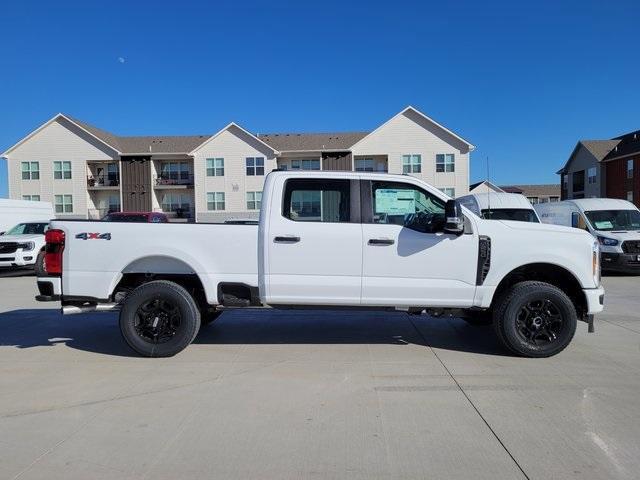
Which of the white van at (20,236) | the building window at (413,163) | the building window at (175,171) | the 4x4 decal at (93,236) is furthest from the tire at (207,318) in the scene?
the building window at (175,171)

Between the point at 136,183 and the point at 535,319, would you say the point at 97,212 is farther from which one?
the point at 535,319

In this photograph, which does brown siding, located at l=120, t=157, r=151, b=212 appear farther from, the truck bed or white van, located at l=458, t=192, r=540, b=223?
the truck bed

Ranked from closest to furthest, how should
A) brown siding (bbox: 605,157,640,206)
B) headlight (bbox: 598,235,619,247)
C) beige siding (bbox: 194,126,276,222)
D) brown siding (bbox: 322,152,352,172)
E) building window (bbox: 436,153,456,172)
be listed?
headlight (bbox: 598,235,619,247) < building window (bbox: 436,153,456,172) < brown siding (bbox: 322,152,352,172) < beige siding (bbox: 194,126,276,222) < brown siding (bbox: 605,157,640,206)

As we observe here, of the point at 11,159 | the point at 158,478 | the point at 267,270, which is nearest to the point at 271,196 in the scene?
the point at 267,270

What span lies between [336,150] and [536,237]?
4084cm

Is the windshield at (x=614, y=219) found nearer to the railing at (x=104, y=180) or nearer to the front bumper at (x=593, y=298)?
the front bumper at (x=593, y=298)

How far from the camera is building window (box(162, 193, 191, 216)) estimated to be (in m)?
48.3

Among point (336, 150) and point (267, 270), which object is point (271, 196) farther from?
point (336, 150)

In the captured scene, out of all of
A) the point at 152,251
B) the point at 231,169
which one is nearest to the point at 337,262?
the point at 152,251

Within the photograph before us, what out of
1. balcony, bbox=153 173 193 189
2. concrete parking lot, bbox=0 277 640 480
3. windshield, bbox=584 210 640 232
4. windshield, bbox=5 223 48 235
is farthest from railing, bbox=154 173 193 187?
concrete parking lot, bbox=0 277 640 480

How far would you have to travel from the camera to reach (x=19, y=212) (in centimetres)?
2147

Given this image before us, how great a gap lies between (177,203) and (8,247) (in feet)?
109

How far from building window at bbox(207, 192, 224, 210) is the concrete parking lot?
130ft

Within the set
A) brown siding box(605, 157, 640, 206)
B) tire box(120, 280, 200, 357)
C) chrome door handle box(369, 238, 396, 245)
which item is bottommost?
tire box(120, 280, 200, 357)
